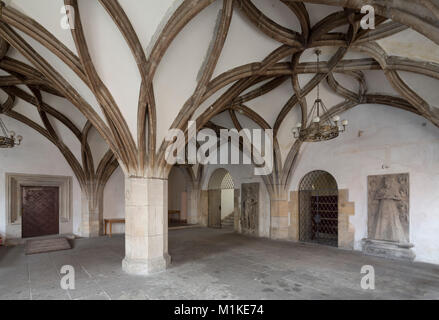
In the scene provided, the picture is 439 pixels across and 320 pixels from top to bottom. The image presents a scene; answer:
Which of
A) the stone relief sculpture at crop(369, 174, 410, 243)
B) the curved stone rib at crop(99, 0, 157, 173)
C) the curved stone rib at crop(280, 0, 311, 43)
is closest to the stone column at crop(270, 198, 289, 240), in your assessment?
the stone relief sculpture at crop(369, 174, 410, 243)

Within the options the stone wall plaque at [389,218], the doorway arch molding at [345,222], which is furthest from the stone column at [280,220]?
the stone wall plaque at [389,218]

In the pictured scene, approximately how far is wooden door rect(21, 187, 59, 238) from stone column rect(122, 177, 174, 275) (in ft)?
17.5

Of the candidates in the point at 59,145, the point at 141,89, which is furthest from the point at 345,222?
the point at 59,145

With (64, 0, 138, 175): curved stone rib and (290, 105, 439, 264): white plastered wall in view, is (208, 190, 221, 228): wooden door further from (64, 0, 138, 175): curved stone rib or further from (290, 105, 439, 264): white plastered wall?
(64, 0, 138, 175): curved stone rib

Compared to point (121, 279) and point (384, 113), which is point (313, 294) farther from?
point (384, 113)

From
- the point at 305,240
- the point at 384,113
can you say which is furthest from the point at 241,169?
the point at 384,113

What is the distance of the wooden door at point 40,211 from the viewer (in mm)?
8117

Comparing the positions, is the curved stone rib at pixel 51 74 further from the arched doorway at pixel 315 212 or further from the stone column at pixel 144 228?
the arched doorway at pixel 315 212

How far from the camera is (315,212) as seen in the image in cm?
852

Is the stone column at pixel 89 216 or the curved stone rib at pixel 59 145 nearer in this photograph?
the curved stone rib at pixel 59 145

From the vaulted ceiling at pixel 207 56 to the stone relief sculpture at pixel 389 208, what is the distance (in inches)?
67.7

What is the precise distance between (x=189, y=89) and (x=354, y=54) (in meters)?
3.45

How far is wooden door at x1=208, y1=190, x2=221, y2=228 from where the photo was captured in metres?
12.1

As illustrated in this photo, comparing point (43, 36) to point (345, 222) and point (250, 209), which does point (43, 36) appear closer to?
point (345, 222)
